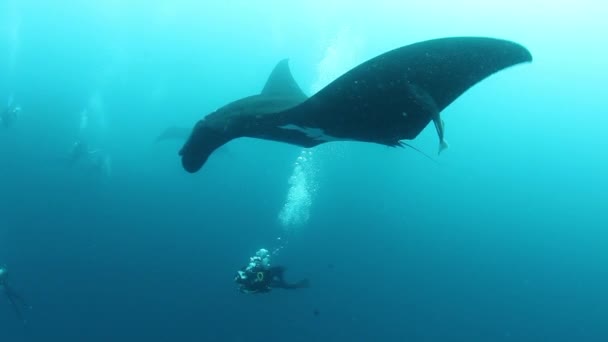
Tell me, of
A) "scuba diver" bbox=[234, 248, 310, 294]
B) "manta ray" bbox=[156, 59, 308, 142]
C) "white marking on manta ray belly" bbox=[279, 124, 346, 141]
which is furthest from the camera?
"scuba diver" bbox=[234, 248, 310, 294]

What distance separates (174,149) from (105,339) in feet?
65.1

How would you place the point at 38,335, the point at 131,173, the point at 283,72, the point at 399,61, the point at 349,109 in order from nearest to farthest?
the point at 399,61
the point at 349,109
the point at 283,72
the point at 38,335
the point at 131,173

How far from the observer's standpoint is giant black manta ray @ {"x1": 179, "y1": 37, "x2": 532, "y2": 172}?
3.24 m

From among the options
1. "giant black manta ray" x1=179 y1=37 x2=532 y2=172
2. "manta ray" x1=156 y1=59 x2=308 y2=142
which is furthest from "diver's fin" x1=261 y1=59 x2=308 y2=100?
"giant black manta ray" x1=179 y1=37 x2=532 y2=172

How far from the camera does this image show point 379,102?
3.61 meters

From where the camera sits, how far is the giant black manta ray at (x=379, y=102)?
10.6 feet

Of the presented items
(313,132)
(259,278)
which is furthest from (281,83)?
(259,278)

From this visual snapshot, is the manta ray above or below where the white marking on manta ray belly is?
above

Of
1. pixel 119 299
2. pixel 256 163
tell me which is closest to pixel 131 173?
pixel 256 163

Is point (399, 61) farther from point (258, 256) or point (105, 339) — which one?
point (105, 339)

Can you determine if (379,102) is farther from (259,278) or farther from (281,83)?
(259,278)

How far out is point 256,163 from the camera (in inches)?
1375

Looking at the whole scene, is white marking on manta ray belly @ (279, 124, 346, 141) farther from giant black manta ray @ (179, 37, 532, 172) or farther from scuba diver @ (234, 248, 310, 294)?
scuba diver @ (234, 248, 310, 294)

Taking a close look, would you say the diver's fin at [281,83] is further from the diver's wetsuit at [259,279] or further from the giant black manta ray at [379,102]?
the diver's wetsuit at [259,279]
